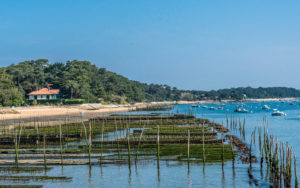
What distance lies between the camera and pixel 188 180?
85.6ft

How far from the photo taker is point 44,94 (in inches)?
5000

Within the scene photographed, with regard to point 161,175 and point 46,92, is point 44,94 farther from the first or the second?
point 161,175

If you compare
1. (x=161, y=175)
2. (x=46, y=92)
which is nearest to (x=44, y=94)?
(x=46, y=92)

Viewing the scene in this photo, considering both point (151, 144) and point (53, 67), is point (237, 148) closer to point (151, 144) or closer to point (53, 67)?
point (151, 144)

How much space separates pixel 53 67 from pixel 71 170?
501ft

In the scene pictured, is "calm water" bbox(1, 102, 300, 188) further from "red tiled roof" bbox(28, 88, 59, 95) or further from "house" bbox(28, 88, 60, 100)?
"red tiled roof" bbox(28, 88, 59, 95)

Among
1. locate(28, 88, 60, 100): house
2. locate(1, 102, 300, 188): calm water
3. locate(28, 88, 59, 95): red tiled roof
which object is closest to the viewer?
locate(1, 102, 300, 188): calm water

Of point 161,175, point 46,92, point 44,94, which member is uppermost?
point 46,92

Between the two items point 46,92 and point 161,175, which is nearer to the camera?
point 161,175

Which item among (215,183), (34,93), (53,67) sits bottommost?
(215,183)

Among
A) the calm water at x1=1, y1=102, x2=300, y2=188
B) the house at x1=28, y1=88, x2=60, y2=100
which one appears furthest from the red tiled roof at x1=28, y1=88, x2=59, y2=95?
the calm water at x1=1, y1=102, x2=300, y2=188

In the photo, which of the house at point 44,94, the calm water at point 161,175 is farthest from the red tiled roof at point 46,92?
the calm water at point 161,175

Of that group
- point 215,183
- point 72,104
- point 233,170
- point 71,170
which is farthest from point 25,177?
point 72,104

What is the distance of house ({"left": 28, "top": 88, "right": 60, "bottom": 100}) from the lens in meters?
126
